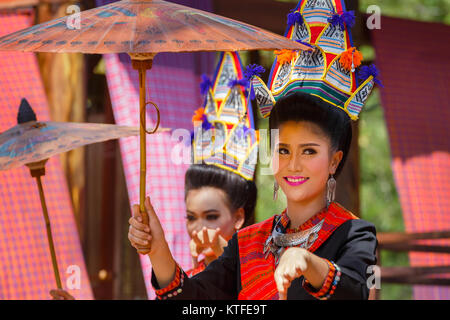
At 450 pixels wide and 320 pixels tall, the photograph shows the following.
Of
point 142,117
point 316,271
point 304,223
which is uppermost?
point 142,117

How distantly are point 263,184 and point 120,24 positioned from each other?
10525 mm

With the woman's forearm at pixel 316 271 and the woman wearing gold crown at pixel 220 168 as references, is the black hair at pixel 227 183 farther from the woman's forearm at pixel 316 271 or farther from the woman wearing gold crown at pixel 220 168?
the woman's forearm at pixel 316 271

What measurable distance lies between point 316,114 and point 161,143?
218 centimetres

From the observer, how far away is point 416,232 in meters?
5.41

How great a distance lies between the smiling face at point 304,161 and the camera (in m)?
2.70

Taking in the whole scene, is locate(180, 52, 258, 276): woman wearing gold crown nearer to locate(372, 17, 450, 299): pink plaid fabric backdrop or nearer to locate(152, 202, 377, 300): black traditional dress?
locate(152, 202, 377, 300): black traditional dress

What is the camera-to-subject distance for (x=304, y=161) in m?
2.71

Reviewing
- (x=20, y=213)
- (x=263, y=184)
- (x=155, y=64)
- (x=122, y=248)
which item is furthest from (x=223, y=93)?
(x=263, y=184)

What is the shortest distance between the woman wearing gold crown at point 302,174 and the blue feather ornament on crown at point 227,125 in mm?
1156

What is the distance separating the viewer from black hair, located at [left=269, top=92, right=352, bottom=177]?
271cm

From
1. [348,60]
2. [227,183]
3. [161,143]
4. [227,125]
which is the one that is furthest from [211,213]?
[348,60]

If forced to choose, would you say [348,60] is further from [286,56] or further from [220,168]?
[220,168]

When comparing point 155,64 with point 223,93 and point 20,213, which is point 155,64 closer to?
point 223,93

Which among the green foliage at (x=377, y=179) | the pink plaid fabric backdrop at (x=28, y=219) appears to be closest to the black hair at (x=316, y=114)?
the pink plaid fabric backdrop at (x=28, y=219)
